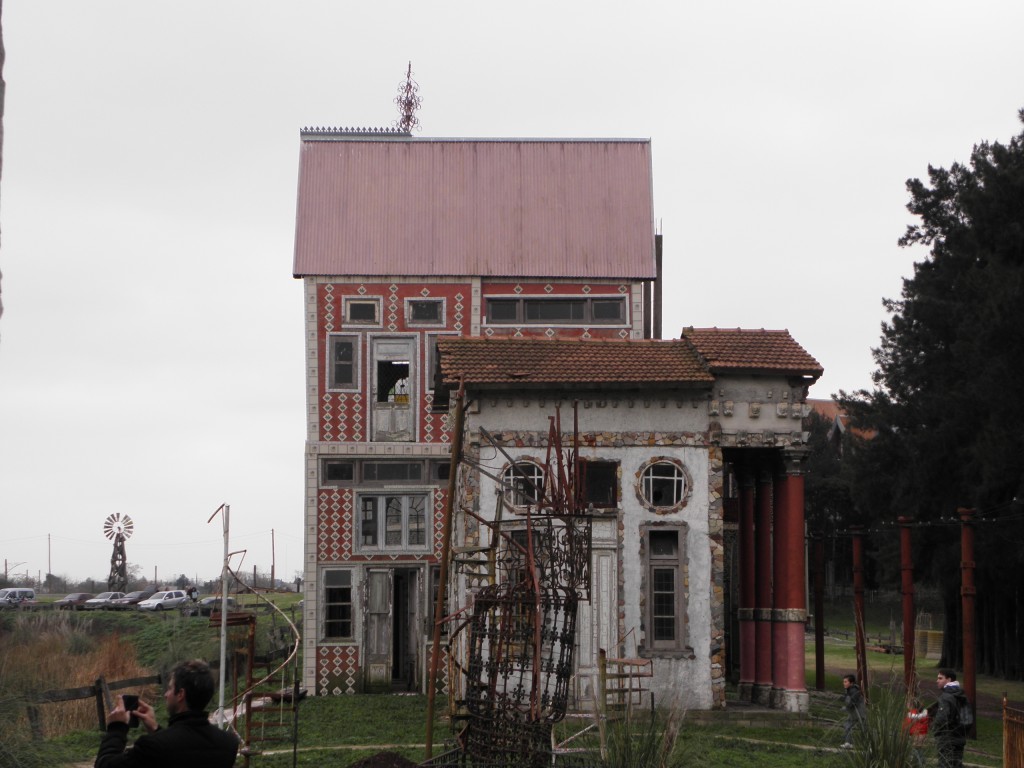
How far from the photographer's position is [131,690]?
2625 cm

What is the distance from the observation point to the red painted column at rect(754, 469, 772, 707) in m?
25.7

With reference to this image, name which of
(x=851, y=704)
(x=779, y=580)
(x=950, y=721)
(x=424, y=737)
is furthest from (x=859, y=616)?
(x=424, y=737)

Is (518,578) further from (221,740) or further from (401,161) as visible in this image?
(401,161)

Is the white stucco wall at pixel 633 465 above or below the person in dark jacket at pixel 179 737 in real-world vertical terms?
above

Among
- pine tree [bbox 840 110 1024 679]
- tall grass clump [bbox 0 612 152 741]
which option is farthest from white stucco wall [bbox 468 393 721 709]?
pine tree [bbox 840 110 1024 679]

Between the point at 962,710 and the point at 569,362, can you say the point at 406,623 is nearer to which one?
the point at 569,362

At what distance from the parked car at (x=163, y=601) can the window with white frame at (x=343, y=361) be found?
34876 millimetres

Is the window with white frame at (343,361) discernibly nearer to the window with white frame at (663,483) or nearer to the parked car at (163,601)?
the window with white frame at (663,483)

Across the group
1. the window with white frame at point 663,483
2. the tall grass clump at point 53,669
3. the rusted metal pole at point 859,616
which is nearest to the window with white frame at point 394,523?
the tall grass clump at point 53,669

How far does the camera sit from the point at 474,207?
35.4m

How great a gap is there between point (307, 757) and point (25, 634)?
1921cm

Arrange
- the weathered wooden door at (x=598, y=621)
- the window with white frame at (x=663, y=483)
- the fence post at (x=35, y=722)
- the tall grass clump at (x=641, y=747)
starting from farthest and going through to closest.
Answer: the window with white frame at (x=663, y=483), the weathered wooden door at (x=598, y=621), the fence post at (x=35, y=722), the tall grass clump at (x=641, y=747)

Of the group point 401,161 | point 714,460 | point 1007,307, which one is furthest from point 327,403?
point 1007,307

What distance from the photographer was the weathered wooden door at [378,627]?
32.5 meters
